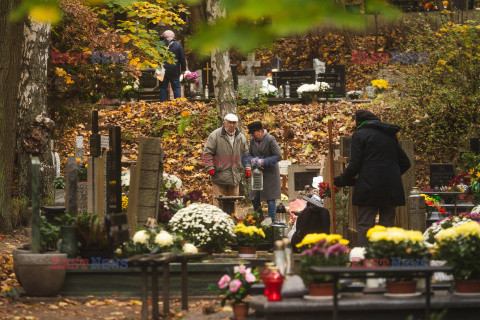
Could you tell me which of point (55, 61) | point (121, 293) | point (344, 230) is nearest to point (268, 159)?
point (344, 230)

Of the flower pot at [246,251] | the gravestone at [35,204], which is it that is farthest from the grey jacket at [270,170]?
the gravestone at [35,204]

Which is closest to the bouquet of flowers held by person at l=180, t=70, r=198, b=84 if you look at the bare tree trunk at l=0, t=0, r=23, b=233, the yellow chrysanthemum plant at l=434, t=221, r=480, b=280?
the bare tree trunk at l=0, t=0, r=23, b=233

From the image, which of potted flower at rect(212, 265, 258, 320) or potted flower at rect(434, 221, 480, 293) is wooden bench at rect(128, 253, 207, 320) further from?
potted flower at rect(434, 221, 480, 293)


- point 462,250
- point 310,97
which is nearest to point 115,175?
point 462,250

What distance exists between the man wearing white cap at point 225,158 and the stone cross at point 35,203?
5285mm

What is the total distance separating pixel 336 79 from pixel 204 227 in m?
16.8

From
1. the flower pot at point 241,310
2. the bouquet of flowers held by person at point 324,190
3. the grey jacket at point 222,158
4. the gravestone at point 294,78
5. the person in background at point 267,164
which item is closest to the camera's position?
the flower pot at point 241,310

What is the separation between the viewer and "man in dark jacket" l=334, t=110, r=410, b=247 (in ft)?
34.2

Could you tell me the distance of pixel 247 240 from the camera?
1133cm

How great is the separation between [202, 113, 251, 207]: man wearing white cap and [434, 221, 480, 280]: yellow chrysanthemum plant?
23.5 ft

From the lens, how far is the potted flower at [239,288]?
8.04 meters

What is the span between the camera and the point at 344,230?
14.1 meters

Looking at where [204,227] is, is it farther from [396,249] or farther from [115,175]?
[396,249]

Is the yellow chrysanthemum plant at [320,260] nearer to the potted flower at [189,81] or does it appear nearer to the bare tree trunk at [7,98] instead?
the bare tree trunk at [7,98]
